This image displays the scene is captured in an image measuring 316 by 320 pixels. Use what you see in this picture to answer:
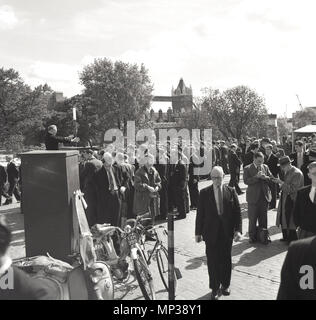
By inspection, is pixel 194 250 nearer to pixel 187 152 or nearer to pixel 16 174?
pixel 187 152

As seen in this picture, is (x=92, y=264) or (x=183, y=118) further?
(x=183, y=118)

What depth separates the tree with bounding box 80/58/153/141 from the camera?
55156 millimetres

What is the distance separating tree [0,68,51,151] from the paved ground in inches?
2052

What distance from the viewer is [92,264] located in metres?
5.24

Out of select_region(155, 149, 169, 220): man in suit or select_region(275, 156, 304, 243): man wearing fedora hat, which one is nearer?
select_region(275, 156, 304, 243): man wearing fedora hat

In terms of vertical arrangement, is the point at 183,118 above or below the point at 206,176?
above

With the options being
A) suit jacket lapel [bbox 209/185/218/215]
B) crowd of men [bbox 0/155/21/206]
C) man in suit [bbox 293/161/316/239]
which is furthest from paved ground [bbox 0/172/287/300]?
crowd of men [bbox 0/155/21/206]

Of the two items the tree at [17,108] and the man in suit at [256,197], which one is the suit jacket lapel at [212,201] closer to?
the man in suit at [256,197]

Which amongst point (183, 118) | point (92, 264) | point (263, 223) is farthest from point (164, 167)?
point (183, 118)

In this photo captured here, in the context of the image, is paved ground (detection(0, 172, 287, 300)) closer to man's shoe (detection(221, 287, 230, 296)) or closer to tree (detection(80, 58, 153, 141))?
man's shoe (detection(221, 287, 230, 296))

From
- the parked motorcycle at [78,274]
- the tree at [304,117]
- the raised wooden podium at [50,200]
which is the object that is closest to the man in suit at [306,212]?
the parked motorcycle at [78,274]
